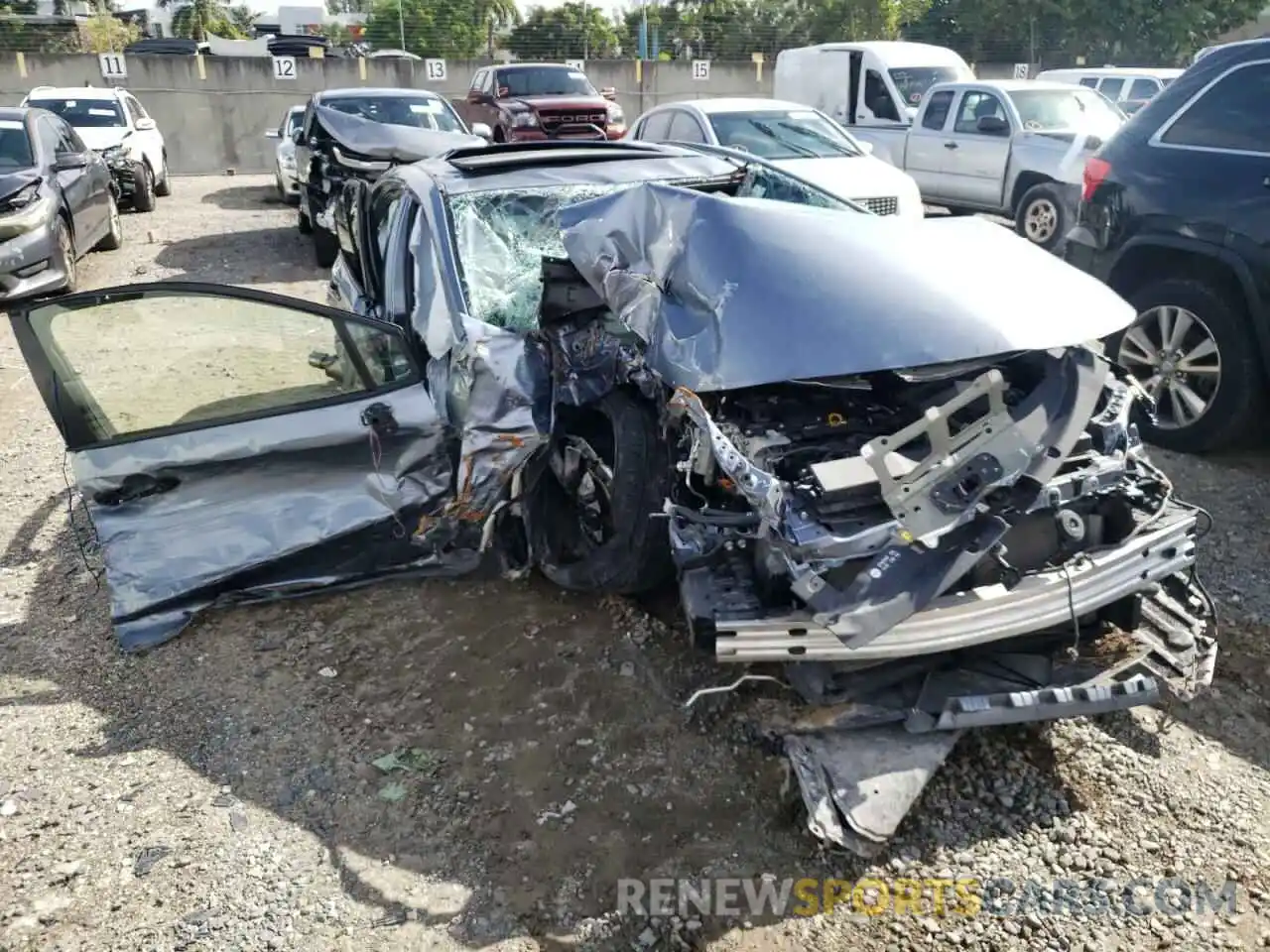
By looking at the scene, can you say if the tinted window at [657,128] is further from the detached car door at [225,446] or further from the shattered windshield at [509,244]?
the detached car door at [225,446]

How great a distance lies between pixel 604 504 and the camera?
12.1 feet

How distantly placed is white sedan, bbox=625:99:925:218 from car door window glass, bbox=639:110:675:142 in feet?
0.03

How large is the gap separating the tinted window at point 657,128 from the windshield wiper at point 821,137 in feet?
3.90

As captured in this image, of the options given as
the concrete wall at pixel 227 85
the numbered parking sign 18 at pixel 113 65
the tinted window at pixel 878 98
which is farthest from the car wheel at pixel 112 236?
the numbered parking sign 18 at pixel 113 65

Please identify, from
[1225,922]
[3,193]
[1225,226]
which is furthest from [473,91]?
[1225,922]

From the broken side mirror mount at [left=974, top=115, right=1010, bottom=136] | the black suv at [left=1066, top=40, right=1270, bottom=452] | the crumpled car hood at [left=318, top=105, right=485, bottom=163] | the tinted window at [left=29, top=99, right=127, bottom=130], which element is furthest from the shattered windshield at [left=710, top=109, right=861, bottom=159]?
the tinted window at [left=29, top=99, right=127, bottom=130]

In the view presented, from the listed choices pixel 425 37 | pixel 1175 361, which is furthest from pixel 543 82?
pixel 425 37

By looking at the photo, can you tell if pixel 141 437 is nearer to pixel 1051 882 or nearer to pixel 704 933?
pixel 704 933

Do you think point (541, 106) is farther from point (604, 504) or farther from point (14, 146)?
point (604, 504)

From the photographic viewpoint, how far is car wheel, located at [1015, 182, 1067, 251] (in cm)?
1020

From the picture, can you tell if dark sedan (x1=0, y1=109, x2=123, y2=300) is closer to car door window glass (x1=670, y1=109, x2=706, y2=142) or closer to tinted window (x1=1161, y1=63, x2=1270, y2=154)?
car door window glass (x1=670, y1=109, x2=706, y2=142)

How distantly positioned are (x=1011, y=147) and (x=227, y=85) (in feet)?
61.4

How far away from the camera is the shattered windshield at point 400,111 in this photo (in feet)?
36.4

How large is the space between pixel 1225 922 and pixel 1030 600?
92 centimetres
